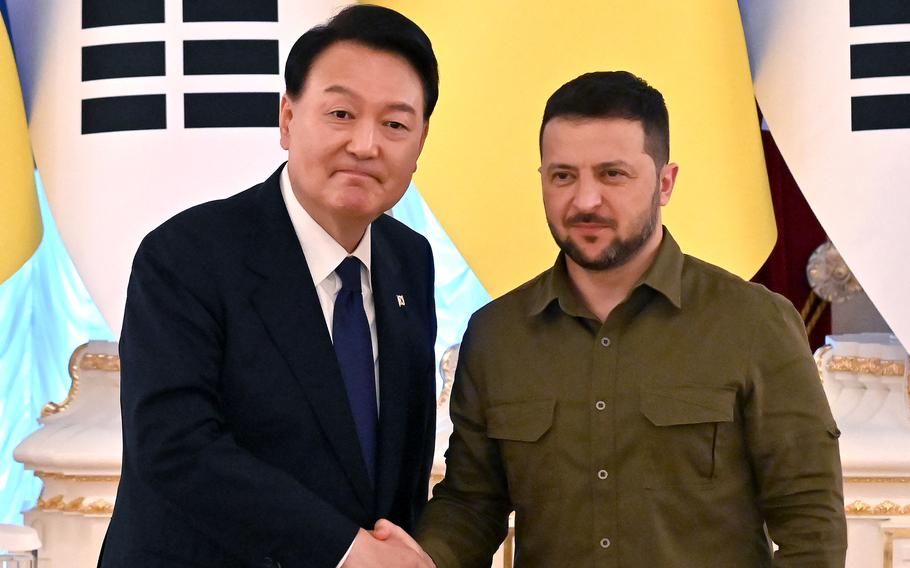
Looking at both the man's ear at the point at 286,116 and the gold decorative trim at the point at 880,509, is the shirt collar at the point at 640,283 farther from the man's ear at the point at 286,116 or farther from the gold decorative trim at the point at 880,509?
the gold decorative trim at the point at 880,509

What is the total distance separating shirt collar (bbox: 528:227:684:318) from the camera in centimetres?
136

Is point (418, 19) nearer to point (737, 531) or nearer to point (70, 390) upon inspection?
point (70, 390)

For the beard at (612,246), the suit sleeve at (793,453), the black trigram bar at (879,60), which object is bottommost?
the suit sleeve at (793,453)

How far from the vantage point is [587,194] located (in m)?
1.33

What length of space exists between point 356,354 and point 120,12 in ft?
3.16

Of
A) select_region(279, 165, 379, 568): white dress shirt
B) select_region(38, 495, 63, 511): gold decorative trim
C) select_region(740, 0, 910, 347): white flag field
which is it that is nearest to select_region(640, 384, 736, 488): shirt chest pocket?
select_region(279, 165, 379, 568): white dress shirt

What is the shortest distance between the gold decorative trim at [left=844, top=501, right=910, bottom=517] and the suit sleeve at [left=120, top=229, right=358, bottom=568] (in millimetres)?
1149

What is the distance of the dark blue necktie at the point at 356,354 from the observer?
1375 mm

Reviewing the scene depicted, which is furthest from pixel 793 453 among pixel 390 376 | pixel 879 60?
pixel 879 60

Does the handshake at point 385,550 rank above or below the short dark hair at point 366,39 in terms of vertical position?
below

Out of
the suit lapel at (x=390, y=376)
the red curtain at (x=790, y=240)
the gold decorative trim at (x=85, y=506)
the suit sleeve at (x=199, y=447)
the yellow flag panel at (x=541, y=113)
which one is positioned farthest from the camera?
the red curtain at (x=790, y=240)

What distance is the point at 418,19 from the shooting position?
2.02 meters

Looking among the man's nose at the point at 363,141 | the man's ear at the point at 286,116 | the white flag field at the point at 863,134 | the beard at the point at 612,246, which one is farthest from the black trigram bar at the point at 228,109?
the white flag field at the point at 863,134

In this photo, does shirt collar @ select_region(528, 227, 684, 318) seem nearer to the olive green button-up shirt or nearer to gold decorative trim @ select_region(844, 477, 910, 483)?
the olive green button-up shirt
